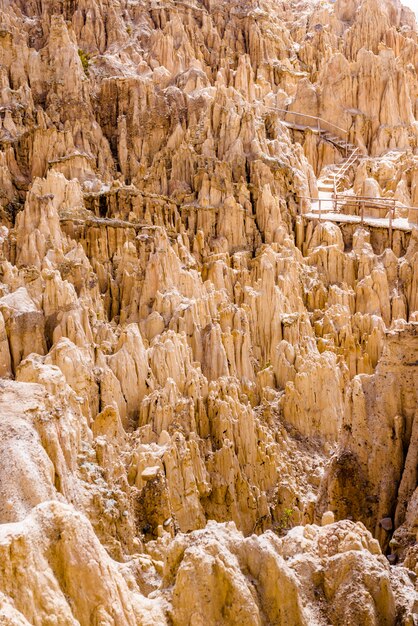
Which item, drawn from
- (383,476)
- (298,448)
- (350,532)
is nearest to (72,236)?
(298,448)

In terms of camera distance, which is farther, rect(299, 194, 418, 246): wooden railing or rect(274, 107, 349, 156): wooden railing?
rect(274, 107, 349, 156): wooden railing

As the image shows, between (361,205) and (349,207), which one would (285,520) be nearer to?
(361,205)

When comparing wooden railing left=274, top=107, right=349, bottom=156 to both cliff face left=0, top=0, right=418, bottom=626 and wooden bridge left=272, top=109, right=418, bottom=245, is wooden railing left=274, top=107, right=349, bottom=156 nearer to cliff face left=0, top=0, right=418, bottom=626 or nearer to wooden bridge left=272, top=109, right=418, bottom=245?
cliff face left=0, top=0, right=418, bottom=626

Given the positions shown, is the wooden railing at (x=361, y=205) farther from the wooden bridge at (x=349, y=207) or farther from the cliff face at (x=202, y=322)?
the cliff face at (x=202, y=322)

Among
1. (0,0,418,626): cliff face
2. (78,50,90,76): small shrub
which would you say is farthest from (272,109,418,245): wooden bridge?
(78,50,90,76): small shrub

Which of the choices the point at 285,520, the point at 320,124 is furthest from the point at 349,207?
the point at 285,520

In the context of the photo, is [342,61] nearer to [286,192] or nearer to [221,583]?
[286,192]

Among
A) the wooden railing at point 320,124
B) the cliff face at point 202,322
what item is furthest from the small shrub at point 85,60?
the wooden railing at point 320,124

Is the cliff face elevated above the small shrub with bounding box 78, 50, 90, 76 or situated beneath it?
situated beneath
